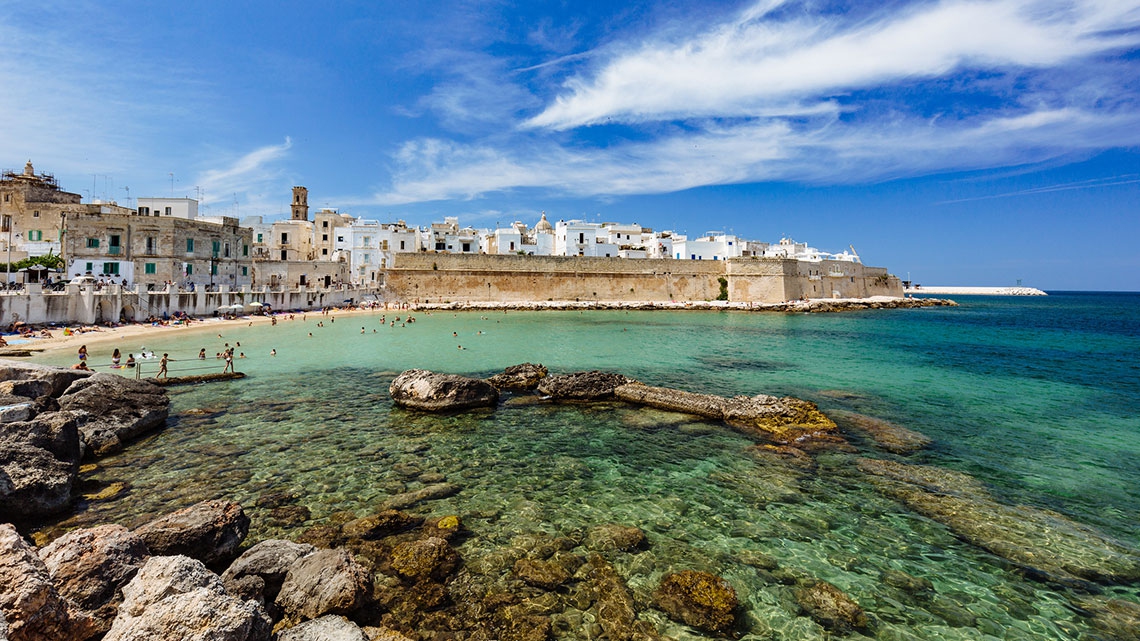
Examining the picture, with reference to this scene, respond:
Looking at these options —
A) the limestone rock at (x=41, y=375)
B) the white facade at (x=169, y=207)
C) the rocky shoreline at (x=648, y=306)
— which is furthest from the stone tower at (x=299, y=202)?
the limestone rock at (x=41, y=375)

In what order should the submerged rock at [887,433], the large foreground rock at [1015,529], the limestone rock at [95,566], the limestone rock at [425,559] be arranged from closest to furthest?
the limestone rock at [95,566]
the limestone rock at [425,559]
the large foreground rock at [1015,529]
the submerged rock at [887,433]

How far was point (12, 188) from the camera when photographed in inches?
1351

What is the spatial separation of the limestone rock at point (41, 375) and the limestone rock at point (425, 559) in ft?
29.5

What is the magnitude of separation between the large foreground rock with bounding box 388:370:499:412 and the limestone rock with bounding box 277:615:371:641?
21.8 ft

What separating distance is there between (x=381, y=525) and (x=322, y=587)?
1477mm

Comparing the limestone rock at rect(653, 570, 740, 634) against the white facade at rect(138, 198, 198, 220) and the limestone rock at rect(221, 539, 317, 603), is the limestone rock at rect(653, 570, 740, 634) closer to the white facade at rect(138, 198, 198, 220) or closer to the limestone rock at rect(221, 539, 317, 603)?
the limestone rock at rect(221, 539, 317, 603)

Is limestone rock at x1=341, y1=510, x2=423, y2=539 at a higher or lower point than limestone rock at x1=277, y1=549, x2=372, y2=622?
lower

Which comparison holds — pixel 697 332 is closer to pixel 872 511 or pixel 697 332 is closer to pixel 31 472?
pixel 872 511

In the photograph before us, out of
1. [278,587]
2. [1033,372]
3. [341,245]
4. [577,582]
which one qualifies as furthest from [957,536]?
[341,245]

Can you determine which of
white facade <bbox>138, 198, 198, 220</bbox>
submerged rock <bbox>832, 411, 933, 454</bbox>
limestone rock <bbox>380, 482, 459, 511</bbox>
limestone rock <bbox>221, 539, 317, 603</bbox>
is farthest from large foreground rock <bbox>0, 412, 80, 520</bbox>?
white facade <bbox>138, 198, 198, 220</bbox>

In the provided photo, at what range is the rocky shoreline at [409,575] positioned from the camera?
3.21 metres

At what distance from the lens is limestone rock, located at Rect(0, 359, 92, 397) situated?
9414mm

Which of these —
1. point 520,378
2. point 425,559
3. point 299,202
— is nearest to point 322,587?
point 425,559

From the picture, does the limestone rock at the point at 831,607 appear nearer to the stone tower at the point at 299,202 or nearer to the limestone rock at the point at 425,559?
the limestone rock at the point at 425,559
